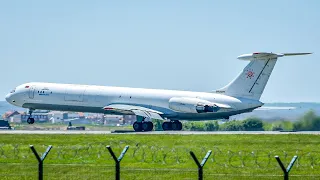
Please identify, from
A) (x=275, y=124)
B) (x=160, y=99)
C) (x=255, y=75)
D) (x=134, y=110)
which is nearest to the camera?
(x=255, y=75)

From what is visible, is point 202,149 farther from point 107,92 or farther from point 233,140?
point 107,92

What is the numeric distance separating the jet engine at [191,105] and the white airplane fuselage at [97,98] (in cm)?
52

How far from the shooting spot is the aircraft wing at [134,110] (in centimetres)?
7525

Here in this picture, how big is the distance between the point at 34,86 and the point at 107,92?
7776 mm

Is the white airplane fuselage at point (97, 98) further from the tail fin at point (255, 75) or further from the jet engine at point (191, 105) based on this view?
the tail fin at point (255, 75)

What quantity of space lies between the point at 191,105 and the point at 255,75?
21.8 ft

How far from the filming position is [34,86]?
80375 mm

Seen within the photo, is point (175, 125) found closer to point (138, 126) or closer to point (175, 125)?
point (175, 125)

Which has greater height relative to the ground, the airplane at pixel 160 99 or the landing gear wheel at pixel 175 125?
the airplane at pixel 160 99

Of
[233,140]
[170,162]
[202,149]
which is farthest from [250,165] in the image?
[233,140]

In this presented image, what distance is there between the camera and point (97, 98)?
7775 cm

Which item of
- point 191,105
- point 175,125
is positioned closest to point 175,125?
point 175,125

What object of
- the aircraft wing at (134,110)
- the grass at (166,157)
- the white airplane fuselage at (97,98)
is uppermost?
the white airplane fuselage at (97,98)

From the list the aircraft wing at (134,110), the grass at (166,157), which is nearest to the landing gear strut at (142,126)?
the aircraft wing at (134,110)
